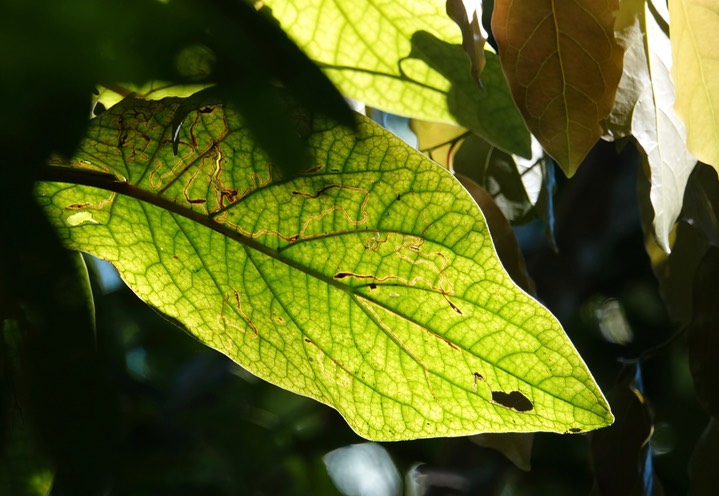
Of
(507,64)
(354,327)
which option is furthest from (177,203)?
(507,64)

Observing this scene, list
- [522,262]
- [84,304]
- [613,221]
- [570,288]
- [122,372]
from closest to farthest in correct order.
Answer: [84,304] < [522,262] < [122,372] < [570,288] < [613,221]

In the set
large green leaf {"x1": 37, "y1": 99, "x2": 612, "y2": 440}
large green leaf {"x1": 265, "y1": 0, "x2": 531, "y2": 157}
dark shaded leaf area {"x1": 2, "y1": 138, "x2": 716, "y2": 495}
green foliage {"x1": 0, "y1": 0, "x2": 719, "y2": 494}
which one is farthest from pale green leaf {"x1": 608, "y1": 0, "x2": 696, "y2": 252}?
dark shaded leaf area {"x1": 2, "y1": 138, "x2": 716, "y2": 495}

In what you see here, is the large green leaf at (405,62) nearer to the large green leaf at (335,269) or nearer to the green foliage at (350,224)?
the green foliage at (350,224)

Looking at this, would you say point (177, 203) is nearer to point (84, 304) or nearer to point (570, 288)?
point (84, 304)

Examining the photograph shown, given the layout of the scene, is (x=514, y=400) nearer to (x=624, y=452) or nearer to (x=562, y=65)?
(x=562, y=65)

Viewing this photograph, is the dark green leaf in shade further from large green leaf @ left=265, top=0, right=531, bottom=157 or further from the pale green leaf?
large green leaf @ left=265, top=0, right=531, bottom=157

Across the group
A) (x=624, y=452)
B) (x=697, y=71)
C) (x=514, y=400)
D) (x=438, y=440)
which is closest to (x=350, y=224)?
(x=514, y=400)

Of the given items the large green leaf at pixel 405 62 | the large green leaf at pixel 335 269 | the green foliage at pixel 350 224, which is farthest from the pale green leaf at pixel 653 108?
the large green leaf at pixel 335 269
